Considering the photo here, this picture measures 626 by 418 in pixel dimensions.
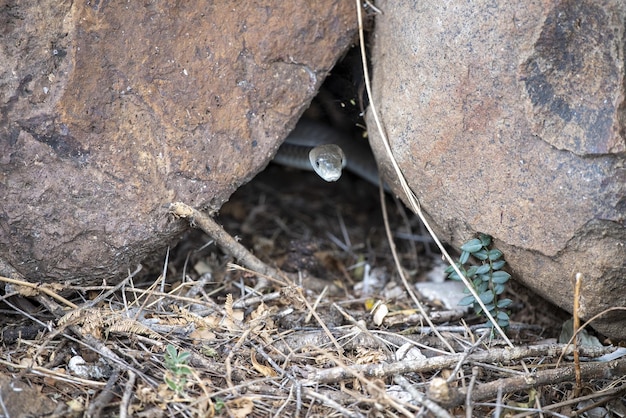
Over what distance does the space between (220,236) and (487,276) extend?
1.02 metres

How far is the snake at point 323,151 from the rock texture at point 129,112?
52cm

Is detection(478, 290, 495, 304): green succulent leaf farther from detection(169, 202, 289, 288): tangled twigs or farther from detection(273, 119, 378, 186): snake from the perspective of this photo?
detection(273, 119, 378, 186): snake

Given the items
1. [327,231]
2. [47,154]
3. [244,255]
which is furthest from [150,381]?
[327,231]

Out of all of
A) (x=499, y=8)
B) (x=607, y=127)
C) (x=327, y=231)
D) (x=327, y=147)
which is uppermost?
(x=499, y=8)

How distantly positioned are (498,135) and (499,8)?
1.39ft

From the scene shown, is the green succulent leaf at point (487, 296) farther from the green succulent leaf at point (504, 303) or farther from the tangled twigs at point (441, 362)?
the tangled twigs at point (441, 362)

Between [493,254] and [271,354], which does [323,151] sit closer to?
[493,254]

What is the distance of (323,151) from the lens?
9.61 ft

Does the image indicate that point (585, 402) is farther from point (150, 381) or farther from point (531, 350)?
point (150, 381)

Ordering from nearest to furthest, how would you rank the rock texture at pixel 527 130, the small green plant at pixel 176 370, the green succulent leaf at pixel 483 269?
the small green plant at pixel 176 370 < the rock texture at pixel 527 130 < the green succulent leaf at pixel 483 269

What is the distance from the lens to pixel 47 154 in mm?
2078

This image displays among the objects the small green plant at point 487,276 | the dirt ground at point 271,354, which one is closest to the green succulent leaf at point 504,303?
the small green plant at point 487,276

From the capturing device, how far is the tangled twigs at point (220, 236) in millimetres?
2227

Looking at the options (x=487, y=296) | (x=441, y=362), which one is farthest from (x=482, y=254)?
(x=441, y=362)
